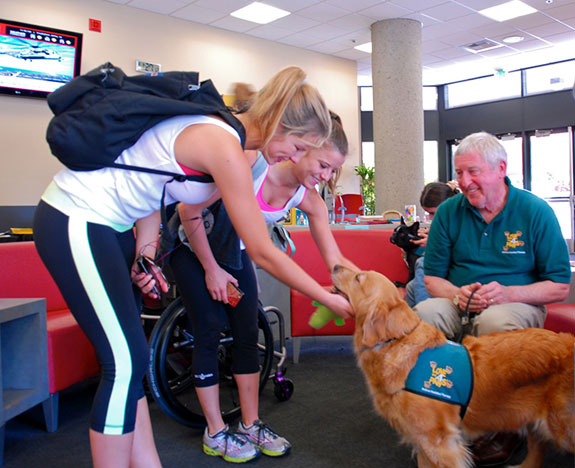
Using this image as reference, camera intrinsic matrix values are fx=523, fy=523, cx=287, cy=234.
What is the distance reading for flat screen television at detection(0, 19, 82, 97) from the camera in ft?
18.2

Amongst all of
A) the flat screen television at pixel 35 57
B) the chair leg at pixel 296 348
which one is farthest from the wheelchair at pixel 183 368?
the flat screen television at pixel 35 57

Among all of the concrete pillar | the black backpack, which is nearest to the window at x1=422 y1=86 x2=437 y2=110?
the concrete pillar

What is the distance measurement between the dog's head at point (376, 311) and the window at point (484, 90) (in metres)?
10.8

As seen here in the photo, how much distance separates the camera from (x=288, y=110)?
4.47 ft

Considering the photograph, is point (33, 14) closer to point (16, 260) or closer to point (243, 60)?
point (243, 60)

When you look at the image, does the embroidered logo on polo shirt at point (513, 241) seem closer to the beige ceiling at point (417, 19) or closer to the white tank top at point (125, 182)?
the white tank top at point (125, 182)

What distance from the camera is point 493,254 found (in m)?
2.05

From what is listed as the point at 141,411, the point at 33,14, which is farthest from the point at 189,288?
the point at 33,14

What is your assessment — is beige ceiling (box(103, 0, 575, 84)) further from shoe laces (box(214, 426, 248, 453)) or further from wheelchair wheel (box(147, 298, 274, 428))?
shoe laces (box(214, 426, 248, 453))

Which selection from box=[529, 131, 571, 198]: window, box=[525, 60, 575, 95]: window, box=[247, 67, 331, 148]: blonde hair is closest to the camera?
box=[247, 67, 331, 148]: blonde hair

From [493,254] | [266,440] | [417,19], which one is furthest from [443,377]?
[417,19]

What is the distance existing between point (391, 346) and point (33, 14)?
6.01m

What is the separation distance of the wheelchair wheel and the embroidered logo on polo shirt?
113 centimetres

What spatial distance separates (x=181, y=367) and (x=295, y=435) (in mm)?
660
